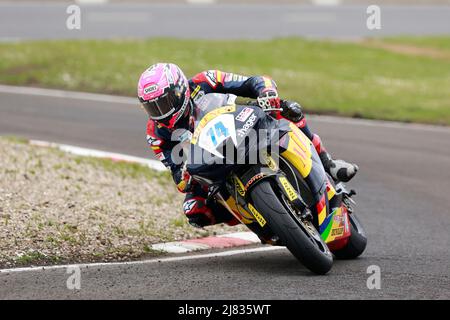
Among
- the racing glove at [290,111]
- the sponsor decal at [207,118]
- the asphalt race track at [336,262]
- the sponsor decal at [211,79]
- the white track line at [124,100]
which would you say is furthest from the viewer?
the white track line at [124,100]

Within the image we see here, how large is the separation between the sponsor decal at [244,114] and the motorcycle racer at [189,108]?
0.36 metres

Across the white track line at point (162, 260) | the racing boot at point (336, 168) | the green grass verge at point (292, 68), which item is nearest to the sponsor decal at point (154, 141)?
the white track line at point (162, 260)

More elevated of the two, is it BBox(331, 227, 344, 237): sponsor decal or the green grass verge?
the green grass verge

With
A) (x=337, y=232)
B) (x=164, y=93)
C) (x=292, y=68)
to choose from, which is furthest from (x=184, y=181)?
(x=292, y=68)

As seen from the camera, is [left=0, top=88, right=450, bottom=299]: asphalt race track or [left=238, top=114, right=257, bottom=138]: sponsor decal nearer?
[left=0, top=88, right=450, bottom=299]: asphalt race track

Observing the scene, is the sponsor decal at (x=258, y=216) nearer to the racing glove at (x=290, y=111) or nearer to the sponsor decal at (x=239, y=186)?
the sponsor decal at (x=239, y=186)

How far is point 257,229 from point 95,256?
161 cm

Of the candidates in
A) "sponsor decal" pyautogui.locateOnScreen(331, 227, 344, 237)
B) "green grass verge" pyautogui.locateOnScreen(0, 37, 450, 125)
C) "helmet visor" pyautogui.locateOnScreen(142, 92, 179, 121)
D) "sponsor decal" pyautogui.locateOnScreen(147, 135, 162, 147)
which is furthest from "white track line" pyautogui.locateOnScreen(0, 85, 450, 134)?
"helmet visor" pyautogui.locateOnScreen(142, 92, 179, 121)

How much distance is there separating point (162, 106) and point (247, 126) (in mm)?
761

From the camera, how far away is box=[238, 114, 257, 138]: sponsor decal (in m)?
6.80

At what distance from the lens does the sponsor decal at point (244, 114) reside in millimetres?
6906

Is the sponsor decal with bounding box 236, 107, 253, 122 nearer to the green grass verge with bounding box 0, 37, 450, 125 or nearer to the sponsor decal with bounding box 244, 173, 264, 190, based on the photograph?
Result: the sponsor decal with bounding box 244, 173, 264, 190

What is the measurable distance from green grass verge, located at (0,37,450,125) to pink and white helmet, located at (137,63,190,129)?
958cm

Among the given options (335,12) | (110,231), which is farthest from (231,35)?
(110,231)
